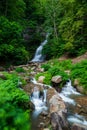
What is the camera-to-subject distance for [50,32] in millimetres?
31344

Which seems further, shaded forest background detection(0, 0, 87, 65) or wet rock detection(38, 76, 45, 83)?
shaded forest background detection(0, 0, 87, 65)

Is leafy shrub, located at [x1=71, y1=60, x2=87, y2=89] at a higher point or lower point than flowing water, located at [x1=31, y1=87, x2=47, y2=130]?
higher

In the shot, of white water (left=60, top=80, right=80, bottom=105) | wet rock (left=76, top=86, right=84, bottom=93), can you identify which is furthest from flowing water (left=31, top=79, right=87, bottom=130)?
wet rock (left=76, top=86, right=84, bottom=93)

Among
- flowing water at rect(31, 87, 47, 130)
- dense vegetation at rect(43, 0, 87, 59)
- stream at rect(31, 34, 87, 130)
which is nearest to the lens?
flowing water at rect(31, 87, 47, 130)

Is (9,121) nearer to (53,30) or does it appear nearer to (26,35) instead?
(53,30)

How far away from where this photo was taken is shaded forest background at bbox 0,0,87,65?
23.1 metres

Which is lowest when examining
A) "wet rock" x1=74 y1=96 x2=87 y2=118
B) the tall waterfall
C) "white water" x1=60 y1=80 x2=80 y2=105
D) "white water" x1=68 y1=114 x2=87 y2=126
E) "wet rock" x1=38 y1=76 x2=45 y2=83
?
"white water" x1=68 y1=114 x2=87 y2=126

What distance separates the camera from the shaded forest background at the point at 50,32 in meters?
23.1


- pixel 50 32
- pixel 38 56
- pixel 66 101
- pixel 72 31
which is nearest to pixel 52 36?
pixel 50 32

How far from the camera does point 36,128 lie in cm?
891

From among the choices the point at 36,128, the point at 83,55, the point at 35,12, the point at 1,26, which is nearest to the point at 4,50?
the point at 1,26

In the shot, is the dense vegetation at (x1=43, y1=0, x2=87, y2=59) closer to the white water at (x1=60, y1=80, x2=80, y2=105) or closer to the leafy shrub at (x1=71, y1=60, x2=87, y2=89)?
the leafy shrub at (x1=71, y1=60, x2=87, y2=89)

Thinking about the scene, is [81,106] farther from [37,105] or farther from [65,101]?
[37,105]

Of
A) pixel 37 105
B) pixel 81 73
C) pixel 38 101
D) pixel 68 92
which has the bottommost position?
pixel 37 105
